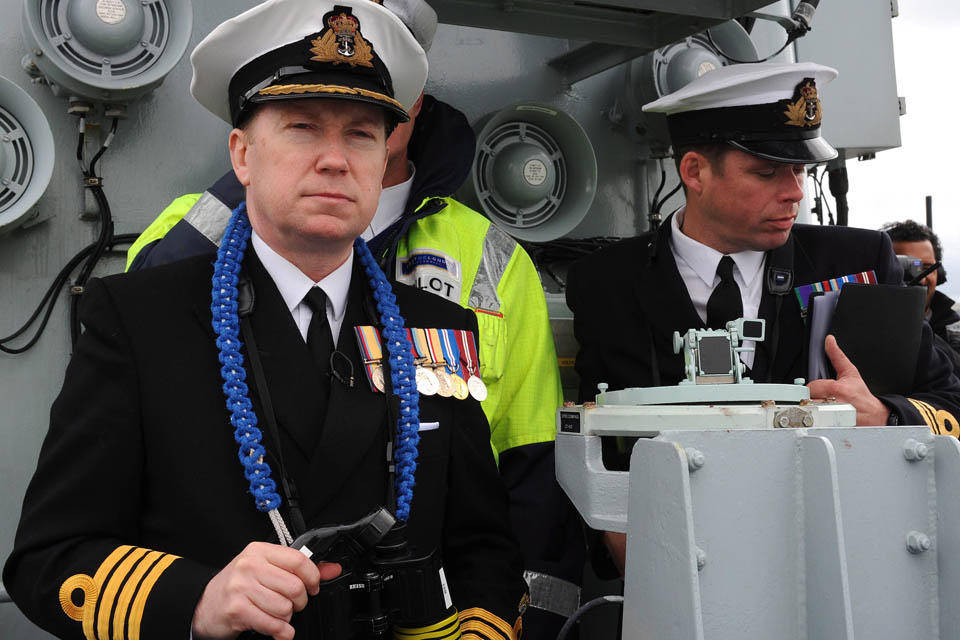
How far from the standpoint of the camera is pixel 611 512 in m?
1.66

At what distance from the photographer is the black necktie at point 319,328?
5.85ft

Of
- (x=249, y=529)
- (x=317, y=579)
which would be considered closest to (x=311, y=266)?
(x=249, y=529)

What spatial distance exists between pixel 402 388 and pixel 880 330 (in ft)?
3.91

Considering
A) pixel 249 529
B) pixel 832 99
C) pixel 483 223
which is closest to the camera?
pixel 249 529

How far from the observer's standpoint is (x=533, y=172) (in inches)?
131

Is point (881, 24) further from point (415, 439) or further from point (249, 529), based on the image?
point (249, 529)

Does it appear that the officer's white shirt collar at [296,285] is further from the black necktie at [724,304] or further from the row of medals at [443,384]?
the black necktie at [724,304]

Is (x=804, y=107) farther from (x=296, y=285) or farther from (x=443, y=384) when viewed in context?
(x=296, y=285)

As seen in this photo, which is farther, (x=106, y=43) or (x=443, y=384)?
(x=106, y=43)

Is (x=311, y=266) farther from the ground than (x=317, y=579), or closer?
farther from the ground

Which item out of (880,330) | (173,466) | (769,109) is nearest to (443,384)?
(173,466)

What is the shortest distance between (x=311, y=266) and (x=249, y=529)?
1.61 feet

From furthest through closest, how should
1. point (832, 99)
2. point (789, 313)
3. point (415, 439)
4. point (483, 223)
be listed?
point (832, 99) → point (483, 223) → point (789, 313) → point (415, 439)

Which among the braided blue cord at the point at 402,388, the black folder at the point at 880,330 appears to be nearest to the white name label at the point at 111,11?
the braided blue cord at the point at 402,388
